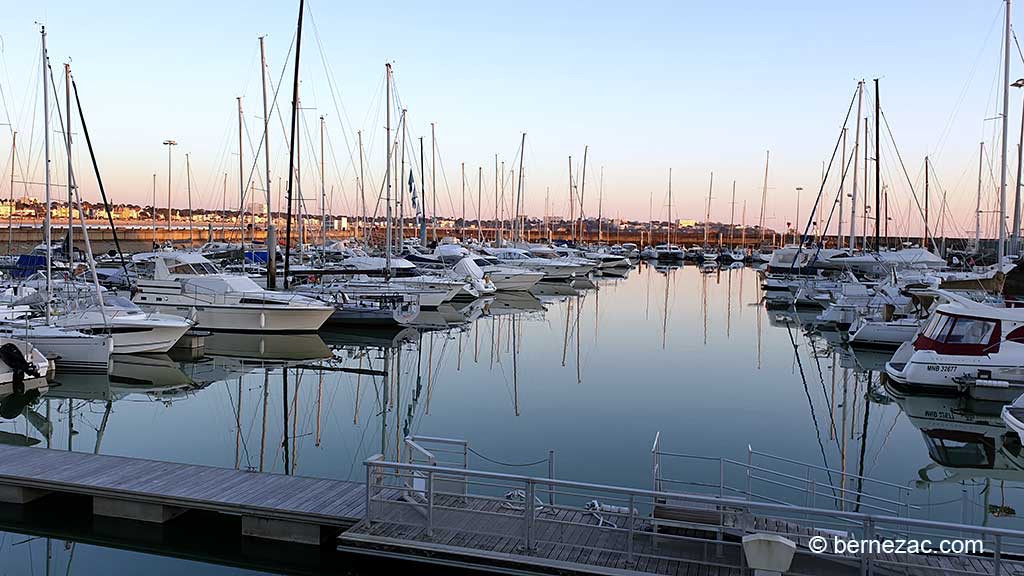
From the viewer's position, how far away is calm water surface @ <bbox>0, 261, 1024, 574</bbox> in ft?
45.3

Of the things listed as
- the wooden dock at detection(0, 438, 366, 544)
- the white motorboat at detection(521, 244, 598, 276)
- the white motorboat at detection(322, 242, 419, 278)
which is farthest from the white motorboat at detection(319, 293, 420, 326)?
the white motorboat at detection(521, 244, 598, 276)

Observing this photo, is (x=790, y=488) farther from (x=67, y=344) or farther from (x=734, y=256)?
(x=734, y=256)

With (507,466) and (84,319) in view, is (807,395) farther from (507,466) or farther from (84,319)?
(84,319)

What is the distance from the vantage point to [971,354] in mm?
19469

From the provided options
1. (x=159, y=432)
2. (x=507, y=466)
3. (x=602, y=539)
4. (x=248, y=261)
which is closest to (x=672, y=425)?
(x=507, y=466)

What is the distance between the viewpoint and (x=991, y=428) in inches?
675

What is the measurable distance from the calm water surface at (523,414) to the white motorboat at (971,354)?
575mm

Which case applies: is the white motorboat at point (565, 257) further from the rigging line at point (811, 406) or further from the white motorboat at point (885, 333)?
the white motorboat at point (885, 333)

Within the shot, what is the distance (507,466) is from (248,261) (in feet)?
117

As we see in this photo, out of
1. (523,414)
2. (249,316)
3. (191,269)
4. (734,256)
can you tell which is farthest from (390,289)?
(734,256)

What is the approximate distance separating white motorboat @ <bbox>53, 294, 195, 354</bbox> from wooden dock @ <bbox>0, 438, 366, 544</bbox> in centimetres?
1096

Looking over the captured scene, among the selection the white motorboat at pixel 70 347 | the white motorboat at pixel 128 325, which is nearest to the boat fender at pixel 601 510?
the white motorboat at pixel 70 347

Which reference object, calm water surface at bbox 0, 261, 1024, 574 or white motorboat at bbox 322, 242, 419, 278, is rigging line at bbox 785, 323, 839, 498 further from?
white motorboat at bbox 322, 242, 419, 278

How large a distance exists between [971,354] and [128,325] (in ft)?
67.9
